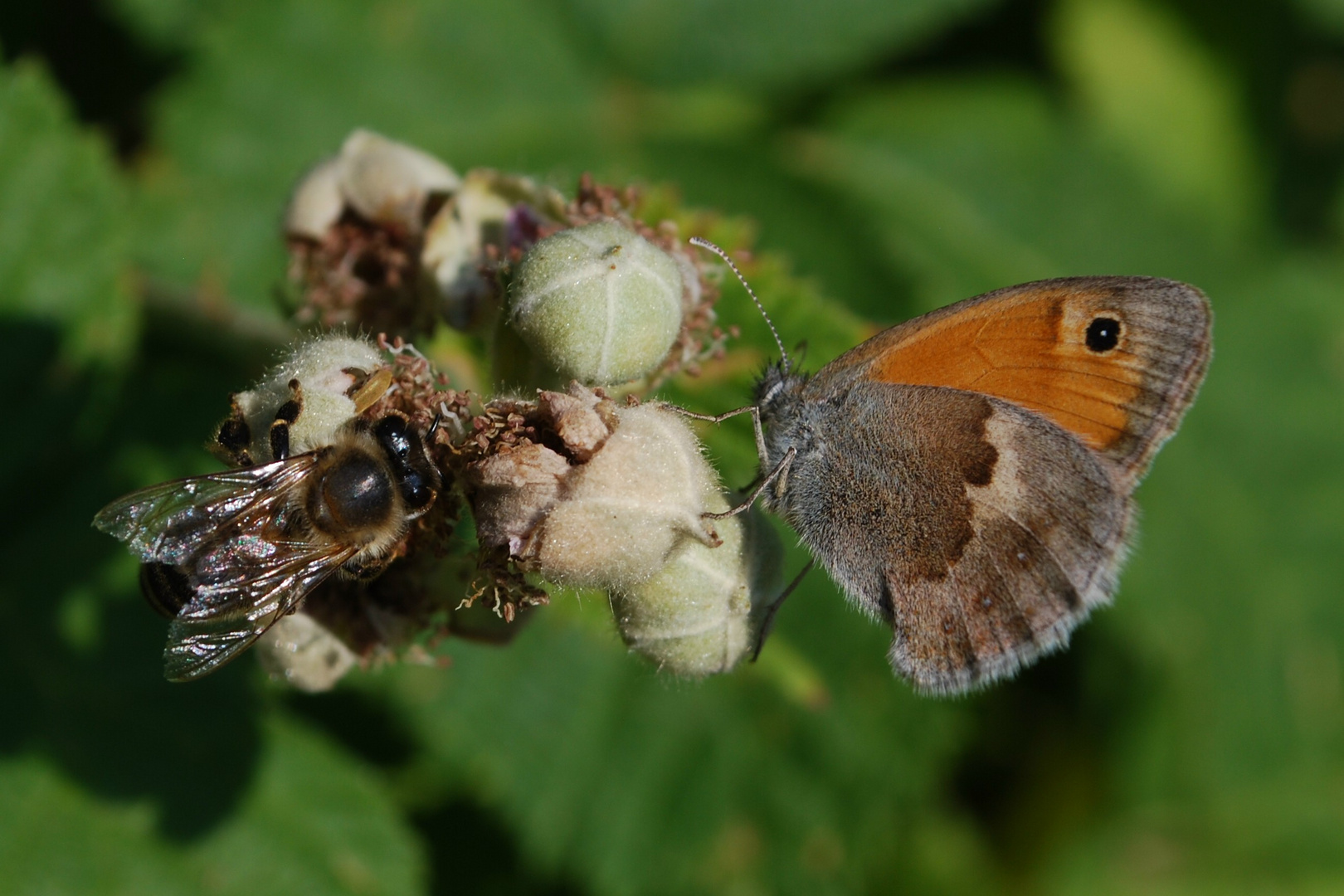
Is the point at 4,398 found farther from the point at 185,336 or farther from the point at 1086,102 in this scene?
the point at 1086,102

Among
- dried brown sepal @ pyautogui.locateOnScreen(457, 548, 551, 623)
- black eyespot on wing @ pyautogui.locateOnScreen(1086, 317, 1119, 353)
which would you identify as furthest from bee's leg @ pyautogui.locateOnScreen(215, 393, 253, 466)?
black eyespot on wing @ pyautogui.locateOnScreen(1086, 317, 1119, 353)

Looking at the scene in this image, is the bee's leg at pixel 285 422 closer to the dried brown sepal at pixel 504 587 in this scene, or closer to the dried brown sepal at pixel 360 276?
the dried brown sepal at pixel 504 587

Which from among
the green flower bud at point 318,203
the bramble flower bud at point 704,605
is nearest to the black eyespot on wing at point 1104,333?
the bramble flower bud at point 704,605

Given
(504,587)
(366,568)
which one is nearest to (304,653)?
(366,568)

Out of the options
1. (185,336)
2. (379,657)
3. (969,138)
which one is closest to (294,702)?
(185,336)

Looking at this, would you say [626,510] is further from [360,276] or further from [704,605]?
[360,276]

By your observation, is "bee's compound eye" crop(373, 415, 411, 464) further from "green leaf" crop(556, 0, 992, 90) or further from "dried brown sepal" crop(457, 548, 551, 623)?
"green leaf" crop(556, 0, 992, 90)
